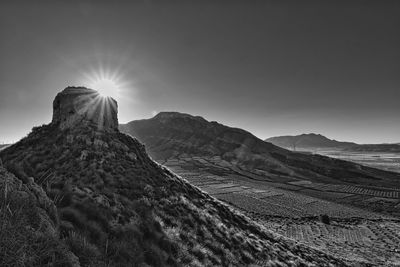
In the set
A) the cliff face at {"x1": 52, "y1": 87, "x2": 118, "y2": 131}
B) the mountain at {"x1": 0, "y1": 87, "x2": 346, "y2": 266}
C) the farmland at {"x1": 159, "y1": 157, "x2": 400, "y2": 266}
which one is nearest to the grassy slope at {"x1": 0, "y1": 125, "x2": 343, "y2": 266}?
the mountain at {"x1": 0, "y1": 87, "x2": 346, "y2": 266}

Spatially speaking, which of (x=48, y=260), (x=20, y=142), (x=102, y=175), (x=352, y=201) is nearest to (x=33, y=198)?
(x=48, y=260)

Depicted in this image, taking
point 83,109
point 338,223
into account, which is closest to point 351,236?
point 338,223

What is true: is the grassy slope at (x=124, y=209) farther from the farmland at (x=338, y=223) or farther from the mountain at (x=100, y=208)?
the farmland at (x=338, y=223)

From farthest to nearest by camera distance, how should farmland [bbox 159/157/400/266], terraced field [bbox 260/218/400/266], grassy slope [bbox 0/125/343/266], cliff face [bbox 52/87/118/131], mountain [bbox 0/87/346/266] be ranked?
farmland [bbox 159/157/400/266], terraced field [bbox 260/218/400/266], cliff face [bbox 52/87/118/131], grassy slope [bbox 0/125/343/266], mountain [bbox 0/87/346/266]

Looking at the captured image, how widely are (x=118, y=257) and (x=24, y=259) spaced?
3501 millimetres

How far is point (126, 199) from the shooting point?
1358 centimetres

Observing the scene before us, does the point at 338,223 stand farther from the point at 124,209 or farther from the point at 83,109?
the point at 83,109

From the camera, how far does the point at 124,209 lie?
38.6 feet

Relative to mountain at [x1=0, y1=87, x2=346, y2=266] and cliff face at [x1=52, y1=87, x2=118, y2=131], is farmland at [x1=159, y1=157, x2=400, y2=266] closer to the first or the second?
mountain at [x1=0, y1=87, x2=346, y2=266]

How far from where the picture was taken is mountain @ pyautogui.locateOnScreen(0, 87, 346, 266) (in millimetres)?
5574

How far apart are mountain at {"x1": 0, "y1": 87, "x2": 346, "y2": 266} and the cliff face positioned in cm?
11

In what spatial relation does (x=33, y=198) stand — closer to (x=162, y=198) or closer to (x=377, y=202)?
(x=162, y=198)

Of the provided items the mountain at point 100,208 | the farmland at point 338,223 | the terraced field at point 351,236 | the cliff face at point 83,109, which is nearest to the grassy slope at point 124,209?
the mountain at point 100,208

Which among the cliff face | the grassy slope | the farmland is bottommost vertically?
the farmland
